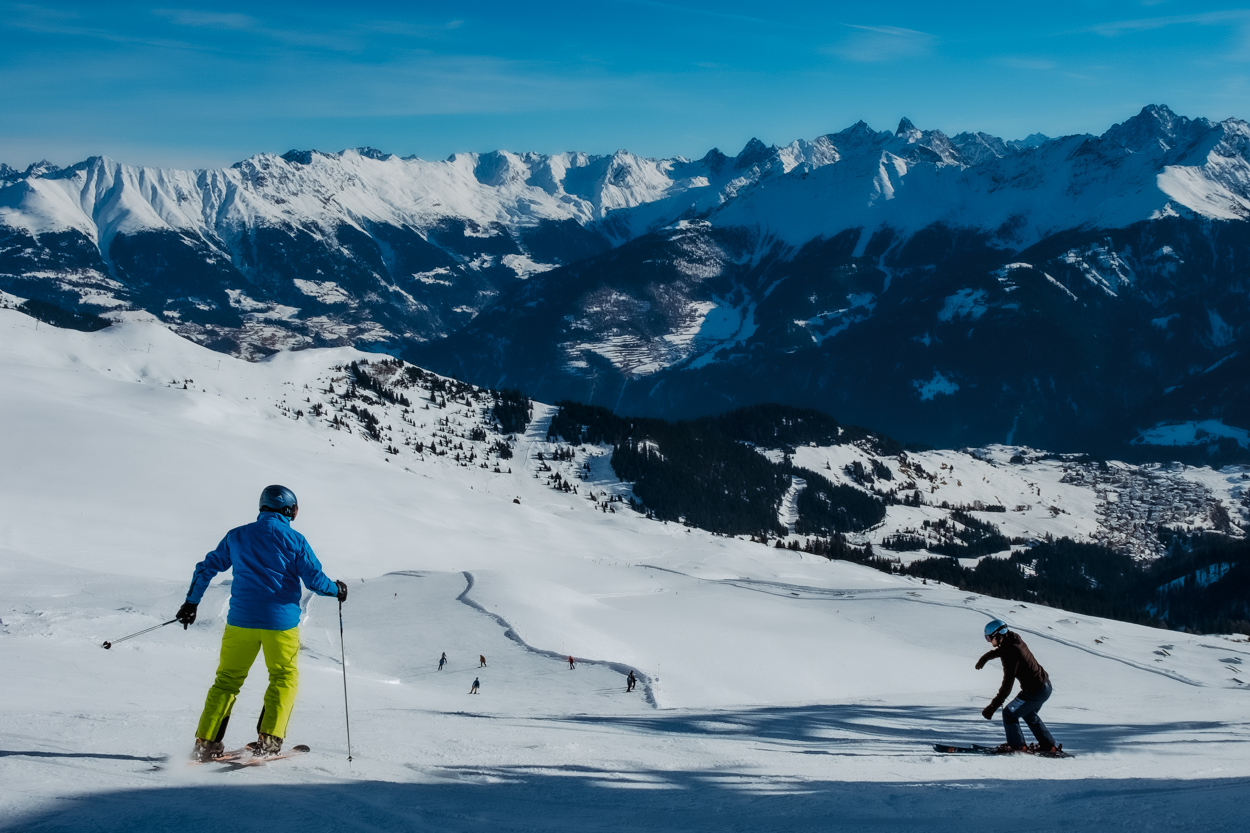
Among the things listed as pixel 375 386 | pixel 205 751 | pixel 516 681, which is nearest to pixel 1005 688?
pixel 205 751

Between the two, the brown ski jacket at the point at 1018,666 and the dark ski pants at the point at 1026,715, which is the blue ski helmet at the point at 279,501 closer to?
the brown ski jacket at the point at 1018,666

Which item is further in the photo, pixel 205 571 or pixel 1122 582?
pixel 1122 582

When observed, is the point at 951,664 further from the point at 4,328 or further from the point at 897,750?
the point at 4,328

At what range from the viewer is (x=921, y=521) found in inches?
7392

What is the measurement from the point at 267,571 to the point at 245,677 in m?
1.21

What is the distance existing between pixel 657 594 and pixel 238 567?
4282 cm

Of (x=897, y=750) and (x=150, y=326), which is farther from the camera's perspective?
(x=150, y=326)

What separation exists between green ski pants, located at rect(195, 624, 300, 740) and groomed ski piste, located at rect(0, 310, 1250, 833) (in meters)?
0.58

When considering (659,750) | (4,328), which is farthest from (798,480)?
(659,750)

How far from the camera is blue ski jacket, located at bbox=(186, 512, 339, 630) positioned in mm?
10383

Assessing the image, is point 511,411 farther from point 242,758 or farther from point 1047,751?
point 242,758

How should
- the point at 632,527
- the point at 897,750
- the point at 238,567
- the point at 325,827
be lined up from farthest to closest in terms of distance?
the point at 632,527, the point at 897,750, the point at 238,567, the point at 325,827

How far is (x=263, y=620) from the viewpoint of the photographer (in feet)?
34.1

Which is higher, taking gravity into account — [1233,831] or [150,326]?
[150,326]
